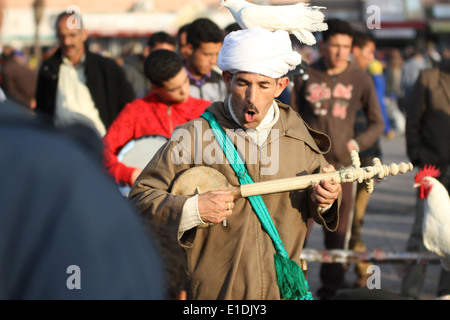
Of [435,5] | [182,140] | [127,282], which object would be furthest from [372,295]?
[435,5]

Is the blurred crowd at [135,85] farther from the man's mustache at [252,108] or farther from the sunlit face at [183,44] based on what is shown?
the man's mustache at [252,108]

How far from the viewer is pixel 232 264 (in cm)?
329

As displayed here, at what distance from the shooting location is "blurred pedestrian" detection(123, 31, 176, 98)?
26.7 feet

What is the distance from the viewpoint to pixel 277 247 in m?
3.33

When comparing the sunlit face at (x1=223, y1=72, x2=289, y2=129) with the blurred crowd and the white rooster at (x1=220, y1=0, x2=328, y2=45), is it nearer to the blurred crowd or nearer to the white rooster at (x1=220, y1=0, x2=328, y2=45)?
the white rooster at (x1=220, y1=0, x2=328, y2=45)

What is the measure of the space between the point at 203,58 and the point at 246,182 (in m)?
3.19

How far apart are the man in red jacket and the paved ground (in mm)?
1504

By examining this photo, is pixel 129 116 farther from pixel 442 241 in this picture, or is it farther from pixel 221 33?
pixel 442 241

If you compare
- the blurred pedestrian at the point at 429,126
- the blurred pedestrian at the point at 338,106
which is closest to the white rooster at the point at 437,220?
the blurred pedestrian at the point at 429,126

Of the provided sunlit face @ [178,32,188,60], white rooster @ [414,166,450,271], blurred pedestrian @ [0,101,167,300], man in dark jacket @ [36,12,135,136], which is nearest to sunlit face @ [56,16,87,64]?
man in dark jacket @ [36,12,135,136]

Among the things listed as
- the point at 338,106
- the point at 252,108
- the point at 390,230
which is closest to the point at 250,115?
the point at 252,108

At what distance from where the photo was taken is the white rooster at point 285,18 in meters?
3.64

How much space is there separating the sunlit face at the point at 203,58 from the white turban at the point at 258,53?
2.85 meters

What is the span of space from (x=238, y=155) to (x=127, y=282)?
7.88 feet
